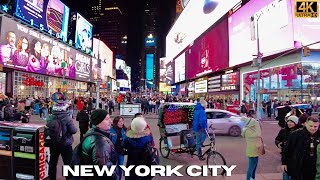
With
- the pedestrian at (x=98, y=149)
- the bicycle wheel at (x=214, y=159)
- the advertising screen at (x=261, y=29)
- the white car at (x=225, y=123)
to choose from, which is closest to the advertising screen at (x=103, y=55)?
the advertising screen at (x=261, y=29)

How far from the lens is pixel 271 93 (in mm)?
41438

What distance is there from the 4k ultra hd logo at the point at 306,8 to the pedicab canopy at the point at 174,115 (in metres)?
6.67

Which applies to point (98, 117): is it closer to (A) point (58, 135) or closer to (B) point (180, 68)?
(A) point (58, 135)

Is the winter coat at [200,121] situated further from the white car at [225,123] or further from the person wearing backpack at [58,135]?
the white car at [225,123]

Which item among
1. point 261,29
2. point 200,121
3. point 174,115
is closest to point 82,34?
point 261,29

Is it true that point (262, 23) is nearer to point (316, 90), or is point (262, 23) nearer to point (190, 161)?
point (316, 90)

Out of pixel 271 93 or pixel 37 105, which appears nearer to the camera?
pixel 37 105

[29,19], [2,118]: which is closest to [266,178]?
[2,118]

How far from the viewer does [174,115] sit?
1166 centimetres

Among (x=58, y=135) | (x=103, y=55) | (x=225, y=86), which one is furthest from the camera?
(x=103, y=55)

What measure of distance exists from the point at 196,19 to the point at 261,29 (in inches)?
1377

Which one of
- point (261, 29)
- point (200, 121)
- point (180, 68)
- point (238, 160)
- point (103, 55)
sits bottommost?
point (238, 160)

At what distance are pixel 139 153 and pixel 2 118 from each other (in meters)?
8.77

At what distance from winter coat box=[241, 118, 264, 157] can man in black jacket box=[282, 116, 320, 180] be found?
2165 millimetres
